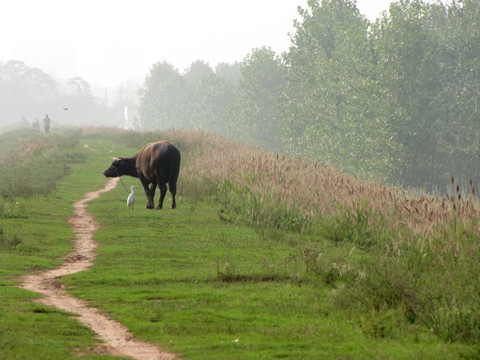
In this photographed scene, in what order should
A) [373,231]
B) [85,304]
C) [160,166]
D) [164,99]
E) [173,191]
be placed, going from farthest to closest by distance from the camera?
[164,99]
[173,191]
[160,166]
[373,231]
[85,304]

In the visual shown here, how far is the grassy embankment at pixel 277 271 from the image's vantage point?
24.4ft

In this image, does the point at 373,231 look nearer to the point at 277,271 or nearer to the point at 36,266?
the point at 277,271

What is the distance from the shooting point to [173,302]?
9477 millimetres

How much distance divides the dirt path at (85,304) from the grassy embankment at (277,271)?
0.24 m

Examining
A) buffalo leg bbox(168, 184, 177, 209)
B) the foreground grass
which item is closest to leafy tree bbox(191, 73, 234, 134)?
the foreground grass

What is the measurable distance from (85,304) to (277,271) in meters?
3.69

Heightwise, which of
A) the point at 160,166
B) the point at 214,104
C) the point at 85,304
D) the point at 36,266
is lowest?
the point at 36,266

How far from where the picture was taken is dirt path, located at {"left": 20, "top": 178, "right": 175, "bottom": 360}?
7.26 metres

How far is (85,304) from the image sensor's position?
31.6ft

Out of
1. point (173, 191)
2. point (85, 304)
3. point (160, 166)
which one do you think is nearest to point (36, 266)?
point (85, 304)

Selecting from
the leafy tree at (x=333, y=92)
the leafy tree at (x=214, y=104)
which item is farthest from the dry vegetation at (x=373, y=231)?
the leafy tree at (x=214, y=104)

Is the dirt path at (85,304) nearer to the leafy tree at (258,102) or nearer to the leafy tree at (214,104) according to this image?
the leafy tree at (258,102)

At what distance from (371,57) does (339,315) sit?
39914mm

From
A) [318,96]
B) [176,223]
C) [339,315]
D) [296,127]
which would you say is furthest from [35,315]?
[296,127]
